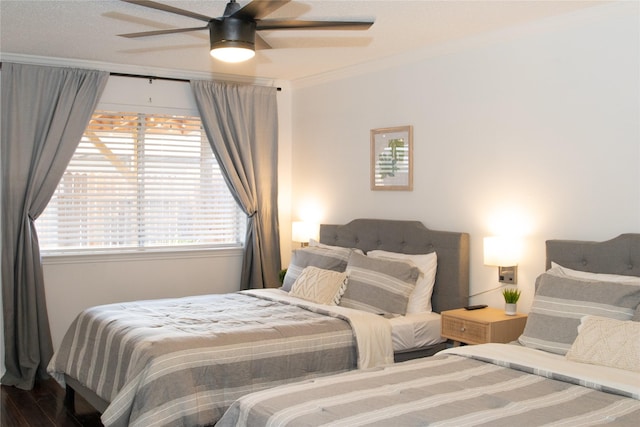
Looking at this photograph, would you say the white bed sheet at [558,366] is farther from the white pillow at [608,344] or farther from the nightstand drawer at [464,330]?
the nightstand drawer at [464,330]

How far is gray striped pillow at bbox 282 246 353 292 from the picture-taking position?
5023 millimetres

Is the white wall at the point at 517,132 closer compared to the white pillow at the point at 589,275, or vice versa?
the white pillow at the point at 589,275

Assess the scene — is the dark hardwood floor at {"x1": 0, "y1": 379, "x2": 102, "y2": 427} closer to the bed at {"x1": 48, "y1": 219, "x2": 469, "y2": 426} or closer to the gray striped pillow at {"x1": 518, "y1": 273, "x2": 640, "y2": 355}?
the bed at {"x1": 48, "y1": 219, "x2": 469, "y2": 426}

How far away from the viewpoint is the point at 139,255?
5688 mm

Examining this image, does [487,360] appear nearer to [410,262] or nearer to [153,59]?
[410,262]

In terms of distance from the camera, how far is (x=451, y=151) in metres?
4.77

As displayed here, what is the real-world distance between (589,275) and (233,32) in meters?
2.29

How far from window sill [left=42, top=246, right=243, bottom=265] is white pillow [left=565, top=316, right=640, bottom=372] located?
3590 mm

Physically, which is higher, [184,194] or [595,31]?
[595,31]

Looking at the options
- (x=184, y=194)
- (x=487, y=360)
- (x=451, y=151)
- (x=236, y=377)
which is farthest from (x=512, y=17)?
(x=184, y=194)

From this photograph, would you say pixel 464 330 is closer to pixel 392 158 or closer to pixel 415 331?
pixel 415 331

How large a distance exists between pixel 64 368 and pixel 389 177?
2.75 metres

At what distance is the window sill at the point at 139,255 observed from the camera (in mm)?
5328

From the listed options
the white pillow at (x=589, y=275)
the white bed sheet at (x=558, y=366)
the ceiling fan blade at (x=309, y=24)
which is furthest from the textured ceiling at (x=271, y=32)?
the white bed sheet at (x=558, y=366)
